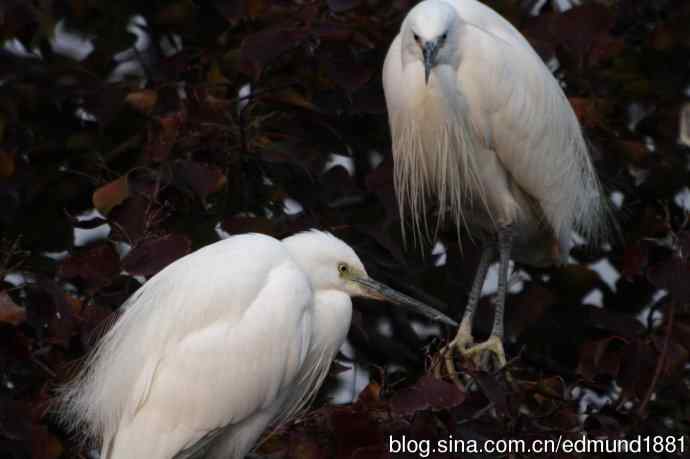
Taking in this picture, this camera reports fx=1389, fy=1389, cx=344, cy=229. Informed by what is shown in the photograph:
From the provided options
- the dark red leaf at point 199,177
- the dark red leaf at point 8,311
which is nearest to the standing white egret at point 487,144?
the dark red leaf at point 199,177

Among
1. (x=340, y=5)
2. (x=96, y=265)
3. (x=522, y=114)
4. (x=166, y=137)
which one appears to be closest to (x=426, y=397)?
(x=96, y=265)

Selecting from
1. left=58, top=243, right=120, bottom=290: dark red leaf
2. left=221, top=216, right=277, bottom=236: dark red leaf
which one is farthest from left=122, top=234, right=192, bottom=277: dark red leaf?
left=221, top=216, right=277, bottom=236: dark red leaf

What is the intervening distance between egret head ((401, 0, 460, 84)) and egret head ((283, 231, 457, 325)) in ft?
1.74

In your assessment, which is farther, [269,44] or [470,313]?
[470,313]

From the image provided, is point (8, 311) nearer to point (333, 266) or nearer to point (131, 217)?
point (131, 217)

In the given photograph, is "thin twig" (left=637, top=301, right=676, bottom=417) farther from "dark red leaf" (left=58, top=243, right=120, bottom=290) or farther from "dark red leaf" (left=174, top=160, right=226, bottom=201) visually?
"dark red leaf" (left=58, top=243, right=120, bottom=290)

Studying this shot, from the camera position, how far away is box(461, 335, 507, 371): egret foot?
4.14m

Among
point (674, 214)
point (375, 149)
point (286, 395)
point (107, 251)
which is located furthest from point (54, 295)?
point (674, 214)

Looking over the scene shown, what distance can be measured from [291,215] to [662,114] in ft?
4.30

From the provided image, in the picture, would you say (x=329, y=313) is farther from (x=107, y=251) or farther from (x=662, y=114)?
(x=662, y=114)

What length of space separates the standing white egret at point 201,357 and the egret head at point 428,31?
0.64 meters

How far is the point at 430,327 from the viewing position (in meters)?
4.63

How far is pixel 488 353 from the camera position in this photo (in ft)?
13.7

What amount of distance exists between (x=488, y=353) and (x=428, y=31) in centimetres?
100
